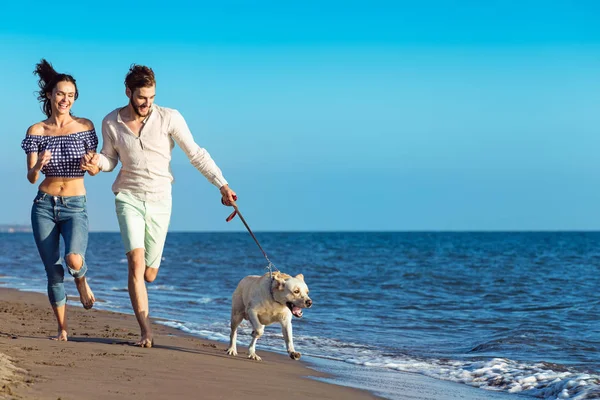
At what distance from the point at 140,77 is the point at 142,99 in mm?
172

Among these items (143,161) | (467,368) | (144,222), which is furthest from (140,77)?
(467,368)

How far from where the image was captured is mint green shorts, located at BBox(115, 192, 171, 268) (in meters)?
6.16

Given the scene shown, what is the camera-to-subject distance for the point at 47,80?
6.21m

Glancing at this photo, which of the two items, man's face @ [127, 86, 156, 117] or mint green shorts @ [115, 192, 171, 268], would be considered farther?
mint green shorts @ [115, 192, 171, 268]

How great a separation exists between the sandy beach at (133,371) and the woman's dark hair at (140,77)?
2.13 metres

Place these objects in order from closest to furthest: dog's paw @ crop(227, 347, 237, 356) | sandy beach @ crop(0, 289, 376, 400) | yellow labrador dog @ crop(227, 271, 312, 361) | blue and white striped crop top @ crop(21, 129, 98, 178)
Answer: sandy beach @ crop(0, 289, 376, 400)
blue and white striped crop top @ crop(21, 129, 98, 178)
yellow labrador dog @ crop(227, 271, 312, 361)
dog's paw @ crop(227, 347, 237, 356)

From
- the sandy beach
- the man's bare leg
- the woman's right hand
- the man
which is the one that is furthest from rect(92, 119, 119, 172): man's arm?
the sandy beach

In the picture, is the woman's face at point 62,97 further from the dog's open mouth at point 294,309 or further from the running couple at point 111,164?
the dog's open mouth at point 294,309

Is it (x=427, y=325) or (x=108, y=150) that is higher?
(x=108, y=150)

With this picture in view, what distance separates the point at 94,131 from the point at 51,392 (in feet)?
8.59

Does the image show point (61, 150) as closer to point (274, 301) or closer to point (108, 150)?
point (108, 150)

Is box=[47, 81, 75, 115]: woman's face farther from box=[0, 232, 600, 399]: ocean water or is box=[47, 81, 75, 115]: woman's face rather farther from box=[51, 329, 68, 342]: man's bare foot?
box=[0, 232, 600, 399]: ocean water

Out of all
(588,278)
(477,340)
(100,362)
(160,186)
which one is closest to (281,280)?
(160,186)

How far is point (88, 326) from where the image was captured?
8648 millimetres
